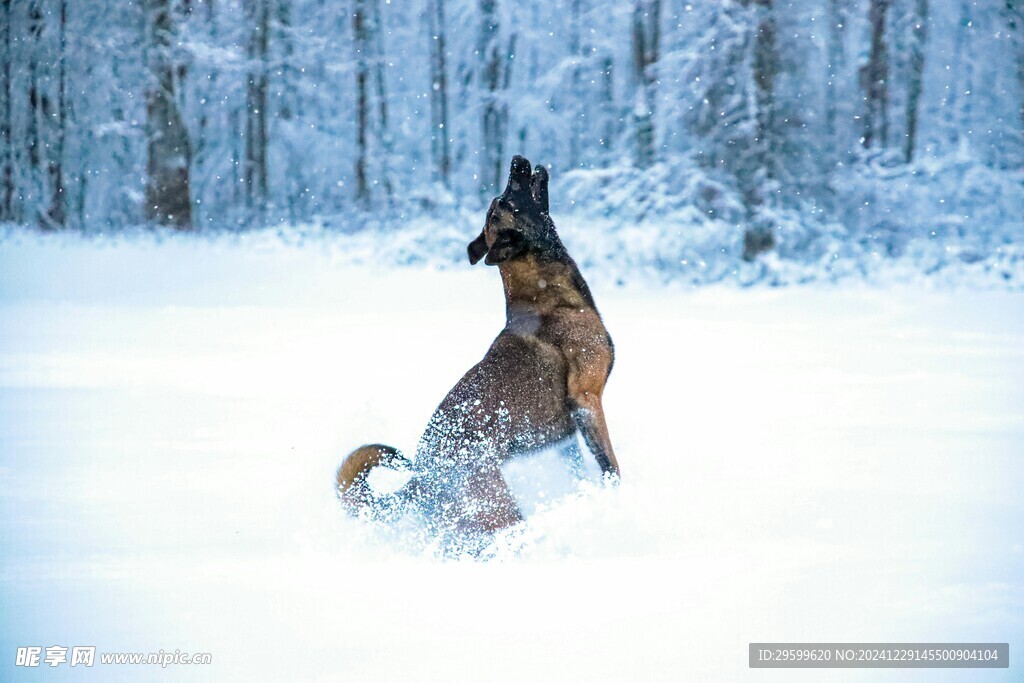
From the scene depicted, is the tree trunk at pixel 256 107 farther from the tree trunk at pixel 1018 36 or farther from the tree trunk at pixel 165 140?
the tree trunk at pixel 1018 36

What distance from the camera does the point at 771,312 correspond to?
10.7 metres

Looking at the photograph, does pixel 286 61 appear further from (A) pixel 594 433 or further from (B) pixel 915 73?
(A) pixel 594 433

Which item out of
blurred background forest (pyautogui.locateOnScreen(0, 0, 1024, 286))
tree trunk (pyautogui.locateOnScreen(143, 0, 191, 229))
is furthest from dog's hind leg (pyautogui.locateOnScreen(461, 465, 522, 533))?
tree trunk (pyautogui.locateOnScreen(143, 0, 191, 229))

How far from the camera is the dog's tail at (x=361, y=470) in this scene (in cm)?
347

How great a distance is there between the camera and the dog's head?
12.9 feet

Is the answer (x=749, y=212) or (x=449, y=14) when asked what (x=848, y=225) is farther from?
(x=449, y=14)

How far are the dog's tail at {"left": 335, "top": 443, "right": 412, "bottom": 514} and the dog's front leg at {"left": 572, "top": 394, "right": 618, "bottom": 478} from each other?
2.16ft

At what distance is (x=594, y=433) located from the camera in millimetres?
3574

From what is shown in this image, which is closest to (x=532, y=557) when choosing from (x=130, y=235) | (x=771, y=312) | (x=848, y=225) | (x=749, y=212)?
(x=771, y=312)

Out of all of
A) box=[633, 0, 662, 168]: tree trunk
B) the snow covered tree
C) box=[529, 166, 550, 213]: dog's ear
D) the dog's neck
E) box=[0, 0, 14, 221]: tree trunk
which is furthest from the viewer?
box=[0, 0, 14, 221]: tree trunk

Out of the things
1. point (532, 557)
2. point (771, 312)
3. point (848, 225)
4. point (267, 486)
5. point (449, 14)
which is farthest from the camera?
point (449, 14)

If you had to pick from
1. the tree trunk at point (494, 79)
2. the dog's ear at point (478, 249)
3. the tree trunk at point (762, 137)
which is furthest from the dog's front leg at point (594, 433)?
the tree trunk at point (494, 79)

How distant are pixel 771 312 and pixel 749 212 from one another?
2.88m

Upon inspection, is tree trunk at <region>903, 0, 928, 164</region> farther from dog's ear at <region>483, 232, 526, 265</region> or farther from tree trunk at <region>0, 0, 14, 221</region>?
tree trunk at <region>0, 0, 14, 221</region>
